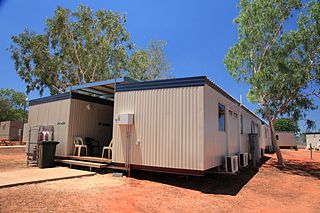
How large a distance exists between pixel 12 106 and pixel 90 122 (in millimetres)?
42295

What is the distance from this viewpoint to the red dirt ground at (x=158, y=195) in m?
4.53

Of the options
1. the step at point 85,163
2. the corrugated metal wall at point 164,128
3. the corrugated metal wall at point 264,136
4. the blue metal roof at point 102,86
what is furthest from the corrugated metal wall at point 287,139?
the step at point 85,163

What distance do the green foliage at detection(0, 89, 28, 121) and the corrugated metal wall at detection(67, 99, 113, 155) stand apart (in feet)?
123

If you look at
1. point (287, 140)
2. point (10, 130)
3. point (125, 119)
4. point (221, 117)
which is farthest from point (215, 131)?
point (287, 140)

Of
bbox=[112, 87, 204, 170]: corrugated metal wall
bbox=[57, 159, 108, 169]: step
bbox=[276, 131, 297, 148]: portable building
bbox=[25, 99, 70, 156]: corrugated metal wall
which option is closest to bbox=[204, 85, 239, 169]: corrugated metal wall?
bbox=[112, 87, 204, 170]: corrugated metal wall

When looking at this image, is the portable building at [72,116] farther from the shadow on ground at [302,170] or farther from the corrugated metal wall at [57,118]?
the shadow on ground at [302,170]

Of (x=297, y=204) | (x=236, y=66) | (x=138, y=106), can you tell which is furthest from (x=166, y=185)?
(x=236, y=66)

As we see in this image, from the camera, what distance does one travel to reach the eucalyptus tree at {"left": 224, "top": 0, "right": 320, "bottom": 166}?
11984 millimetres

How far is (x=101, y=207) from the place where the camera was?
14.6ft

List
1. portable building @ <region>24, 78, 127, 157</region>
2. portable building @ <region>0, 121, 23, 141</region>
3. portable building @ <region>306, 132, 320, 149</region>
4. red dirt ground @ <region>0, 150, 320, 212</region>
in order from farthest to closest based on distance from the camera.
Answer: portable building @ <region>306, 132, 320, 149</region> < portable building @ <region>0, 121, 23, 141</region> < portable building @ <region>24, 78, 127, 157</region> < red dirt ground @ <region>0, 150, 320, 212</region>

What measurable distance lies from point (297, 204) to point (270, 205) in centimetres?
77

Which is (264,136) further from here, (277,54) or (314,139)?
(314,139)

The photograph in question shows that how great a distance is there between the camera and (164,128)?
7.10m

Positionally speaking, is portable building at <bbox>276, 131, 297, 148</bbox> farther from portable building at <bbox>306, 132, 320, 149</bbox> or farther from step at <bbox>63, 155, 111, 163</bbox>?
step at <bbox>63, 155, 111, 163</bbox>
